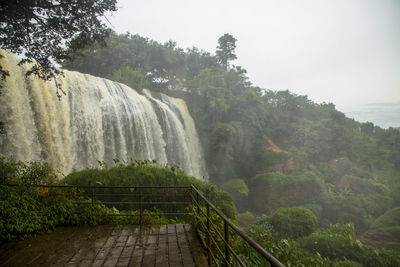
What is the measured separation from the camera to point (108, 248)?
399 centimetres

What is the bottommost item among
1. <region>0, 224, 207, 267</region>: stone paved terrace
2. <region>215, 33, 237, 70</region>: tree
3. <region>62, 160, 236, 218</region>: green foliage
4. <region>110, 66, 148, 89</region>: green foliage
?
<region>0, 224, 207, 267</region>: stone paved terrace

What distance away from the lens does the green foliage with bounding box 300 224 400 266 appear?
8.59 metres

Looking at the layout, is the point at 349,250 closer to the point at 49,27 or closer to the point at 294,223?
the point at 294,223

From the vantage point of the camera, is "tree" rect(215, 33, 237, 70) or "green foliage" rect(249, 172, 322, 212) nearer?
"green foliage" rect(249, 172, 322, 212)

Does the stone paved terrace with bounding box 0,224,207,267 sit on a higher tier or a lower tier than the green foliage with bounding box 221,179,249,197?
higher

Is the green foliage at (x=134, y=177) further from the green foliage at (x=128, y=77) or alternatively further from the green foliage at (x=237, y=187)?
the green foliage at (x=128, y=77)

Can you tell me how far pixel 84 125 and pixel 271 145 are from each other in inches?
714

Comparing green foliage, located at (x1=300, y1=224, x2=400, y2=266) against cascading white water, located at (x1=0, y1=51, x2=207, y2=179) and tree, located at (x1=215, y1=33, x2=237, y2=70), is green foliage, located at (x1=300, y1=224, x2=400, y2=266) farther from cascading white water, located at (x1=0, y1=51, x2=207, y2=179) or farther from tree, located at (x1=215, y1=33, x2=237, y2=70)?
tree, located at (x1=215, y1=33, x2=237, y2=70)

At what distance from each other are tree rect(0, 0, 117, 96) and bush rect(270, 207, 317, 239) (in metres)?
11.4

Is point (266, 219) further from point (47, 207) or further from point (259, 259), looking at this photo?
point (47, 207)

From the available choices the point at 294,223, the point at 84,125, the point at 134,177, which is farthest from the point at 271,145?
the point at 134,177

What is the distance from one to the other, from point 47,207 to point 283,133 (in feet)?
80.3

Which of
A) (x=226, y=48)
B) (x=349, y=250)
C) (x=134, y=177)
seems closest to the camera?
(x=134, y=177)

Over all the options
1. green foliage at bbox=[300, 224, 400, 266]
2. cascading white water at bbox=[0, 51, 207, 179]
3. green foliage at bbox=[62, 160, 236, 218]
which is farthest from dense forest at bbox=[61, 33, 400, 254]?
green foliage at bbox=[62, 160, 236, 218]
